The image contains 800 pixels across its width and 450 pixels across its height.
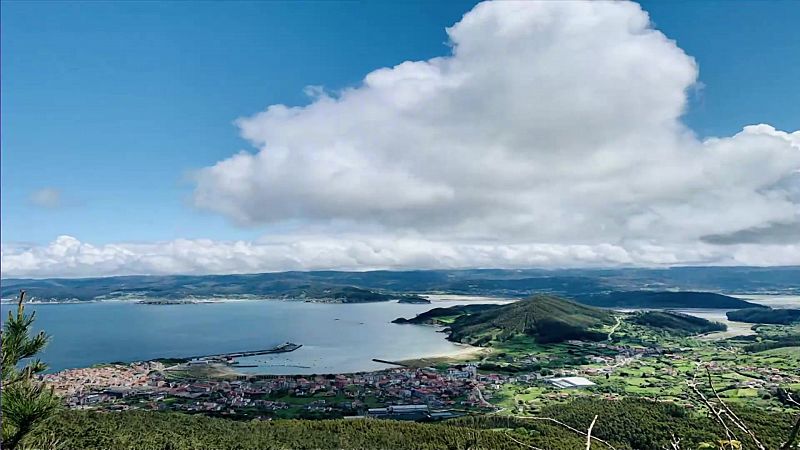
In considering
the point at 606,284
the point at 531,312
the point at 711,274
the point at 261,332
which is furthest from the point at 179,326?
the point at 711,274

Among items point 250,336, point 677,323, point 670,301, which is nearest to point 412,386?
point 250,336

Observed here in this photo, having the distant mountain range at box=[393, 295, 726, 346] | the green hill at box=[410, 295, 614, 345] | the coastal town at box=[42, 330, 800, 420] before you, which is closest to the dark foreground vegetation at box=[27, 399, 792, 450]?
the coastal town at box=[42, 330, 800, 420]

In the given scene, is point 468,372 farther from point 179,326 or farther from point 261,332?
point 179,326

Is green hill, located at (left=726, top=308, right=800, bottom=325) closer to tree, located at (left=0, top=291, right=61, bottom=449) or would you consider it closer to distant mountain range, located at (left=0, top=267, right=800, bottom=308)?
distant mountain range, located at (left=0, top=267, right=800, bottom=308)

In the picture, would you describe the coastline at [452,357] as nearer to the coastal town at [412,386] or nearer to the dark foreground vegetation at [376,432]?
the coastal town at [412,386]

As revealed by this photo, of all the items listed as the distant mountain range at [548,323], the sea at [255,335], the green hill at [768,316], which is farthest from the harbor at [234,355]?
the green hill at [768,316]

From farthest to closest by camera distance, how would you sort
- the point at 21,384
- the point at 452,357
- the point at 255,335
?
the point at 255,335 → the point at 452,357 → the point at 21,384

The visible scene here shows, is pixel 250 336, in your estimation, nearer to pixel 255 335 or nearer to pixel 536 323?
pixel 255 335
